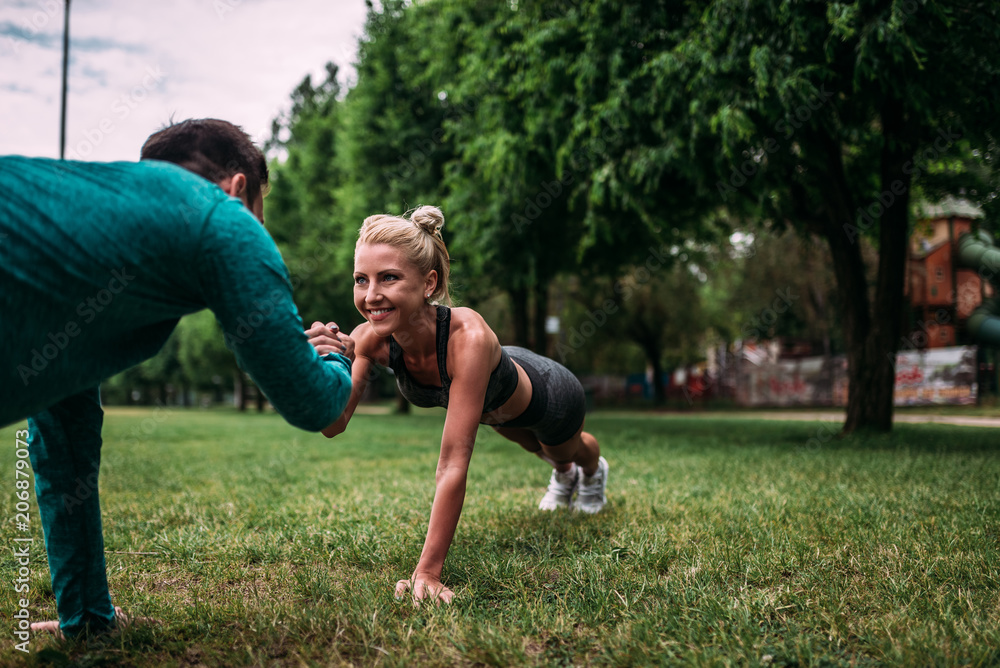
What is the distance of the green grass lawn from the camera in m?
1.99

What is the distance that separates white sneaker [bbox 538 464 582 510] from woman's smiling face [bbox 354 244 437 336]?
2088mm

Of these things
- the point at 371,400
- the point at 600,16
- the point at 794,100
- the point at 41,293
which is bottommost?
the point at 371,400

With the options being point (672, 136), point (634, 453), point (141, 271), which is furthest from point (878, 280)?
point (141, 271)

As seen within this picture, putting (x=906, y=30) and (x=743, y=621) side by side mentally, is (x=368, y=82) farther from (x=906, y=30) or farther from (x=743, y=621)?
(x=743, y=621)

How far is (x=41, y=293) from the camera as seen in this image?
4.77 ft

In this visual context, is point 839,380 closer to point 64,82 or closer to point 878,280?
point 878,280

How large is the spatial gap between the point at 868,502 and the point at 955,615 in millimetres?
2411

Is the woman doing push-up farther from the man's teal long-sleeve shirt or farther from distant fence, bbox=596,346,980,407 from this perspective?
distant fence, bbox=596,346,980,407

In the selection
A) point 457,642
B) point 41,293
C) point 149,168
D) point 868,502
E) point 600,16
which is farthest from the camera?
point 600,16

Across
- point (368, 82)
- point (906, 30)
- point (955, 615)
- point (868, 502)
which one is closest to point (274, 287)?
point (955, 615)

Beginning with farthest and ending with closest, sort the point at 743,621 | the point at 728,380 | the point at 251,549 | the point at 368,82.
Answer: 1. the point at 728,380
2. the point at 368,82
3. the point at 251,549
4. the point at 743,621

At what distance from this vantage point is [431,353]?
280cm

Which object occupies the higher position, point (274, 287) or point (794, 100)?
point (794, 100)

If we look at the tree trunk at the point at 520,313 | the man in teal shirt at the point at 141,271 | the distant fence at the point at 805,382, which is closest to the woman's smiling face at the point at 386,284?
the man in teal shirt at the point at 141,271
